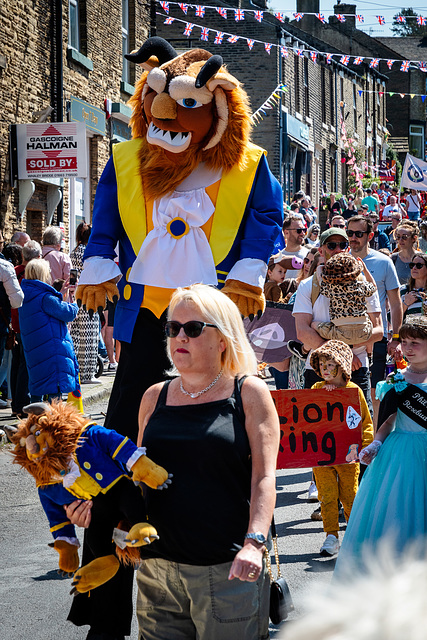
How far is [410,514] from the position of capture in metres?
4.39

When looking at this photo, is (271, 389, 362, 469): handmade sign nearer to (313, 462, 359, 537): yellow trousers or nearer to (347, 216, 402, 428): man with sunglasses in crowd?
(313, 462, 359, 537): yellow trousers

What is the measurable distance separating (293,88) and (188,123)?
29334mm

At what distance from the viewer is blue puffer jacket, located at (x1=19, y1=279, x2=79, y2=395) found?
8.09m

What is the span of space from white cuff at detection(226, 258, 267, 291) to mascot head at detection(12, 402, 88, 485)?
1.23 meters

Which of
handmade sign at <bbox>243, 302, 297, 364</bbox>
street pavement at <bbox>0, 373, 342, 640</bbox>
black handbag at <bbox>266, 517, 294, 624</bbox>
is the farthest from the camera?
handmade sign at <bbox>243, 302, 297, 364</bbox>

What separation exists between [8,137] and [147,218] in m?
10.8

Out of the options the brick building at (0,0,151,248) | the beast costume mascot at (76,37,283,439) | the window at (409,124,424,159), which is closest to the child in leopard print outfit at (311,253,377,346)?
the beast costume mascot at (76,37,283,439)

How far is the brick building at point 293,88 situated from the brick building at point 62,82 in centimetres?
499

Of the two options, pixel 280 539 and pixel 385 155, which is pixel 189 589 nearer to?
pixel 280 539

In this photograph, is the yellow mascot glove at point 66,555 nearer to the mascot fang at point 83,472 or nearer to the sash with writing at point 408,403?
the mascot fang at point 83,472

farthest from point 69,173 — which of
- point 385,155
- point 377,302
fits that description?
point 385,155

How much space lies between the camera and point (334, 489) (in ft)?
17.8

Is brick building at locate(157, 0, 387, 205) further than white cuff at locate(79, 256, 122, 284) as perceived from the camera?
Yes

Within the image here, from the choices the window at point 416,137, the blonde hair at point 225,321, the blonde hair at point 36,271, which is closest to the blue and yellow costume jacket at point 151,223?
the blonde hair at point 225,321
